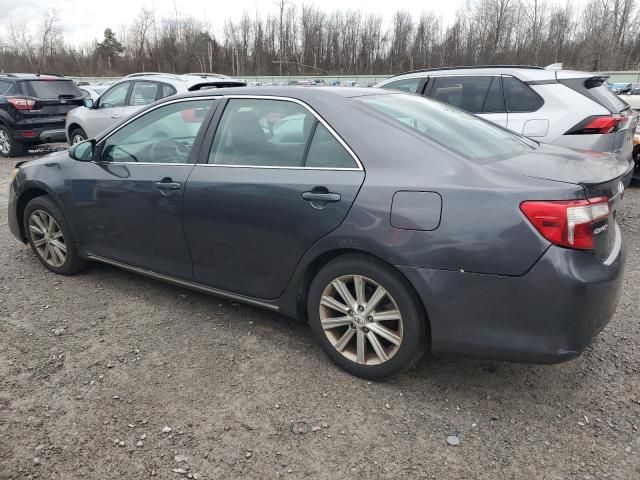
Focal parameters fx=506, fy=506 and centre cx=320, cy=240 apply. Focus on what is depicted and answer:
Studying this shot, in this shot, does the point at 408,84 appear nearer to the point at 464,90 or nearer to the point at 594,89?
the point at 464,90

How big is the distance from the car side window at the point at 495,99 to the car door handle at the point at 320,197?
149 inches

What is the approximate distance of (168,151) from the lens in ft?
11.6

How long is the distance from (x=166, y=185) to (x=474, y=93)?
13.4ft

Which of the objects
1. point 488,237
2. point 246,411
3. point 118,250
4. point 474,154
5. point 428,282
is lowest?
point 246,411

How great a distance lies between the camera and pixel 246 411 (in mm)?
2570

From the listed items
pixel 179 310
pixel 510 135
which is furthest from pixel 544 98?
pixel 179 310

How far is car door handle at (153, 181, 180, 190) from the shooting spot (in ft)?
10.8

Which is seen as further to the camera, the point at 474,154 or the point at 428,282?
the point at 474,154

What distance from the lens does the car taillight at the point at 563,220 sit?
217 cm

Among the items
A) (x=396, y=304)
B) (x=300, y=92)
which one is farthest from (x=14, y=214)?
(x=396, y=304)

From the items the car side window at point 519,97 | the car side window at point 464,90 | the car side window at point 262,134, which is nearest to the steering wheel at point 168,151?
the car side window at point 262,134

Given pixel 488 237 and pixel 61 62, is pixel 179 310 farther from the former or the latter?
pixel 61 62

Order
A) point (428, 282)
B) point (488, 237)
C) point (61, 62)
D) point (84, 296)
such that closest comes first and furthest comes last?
point (488, 237)
point (428, 282)
point (84, 296)
point (61, 62)

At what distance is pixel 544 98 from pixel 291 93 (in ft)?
11.4
